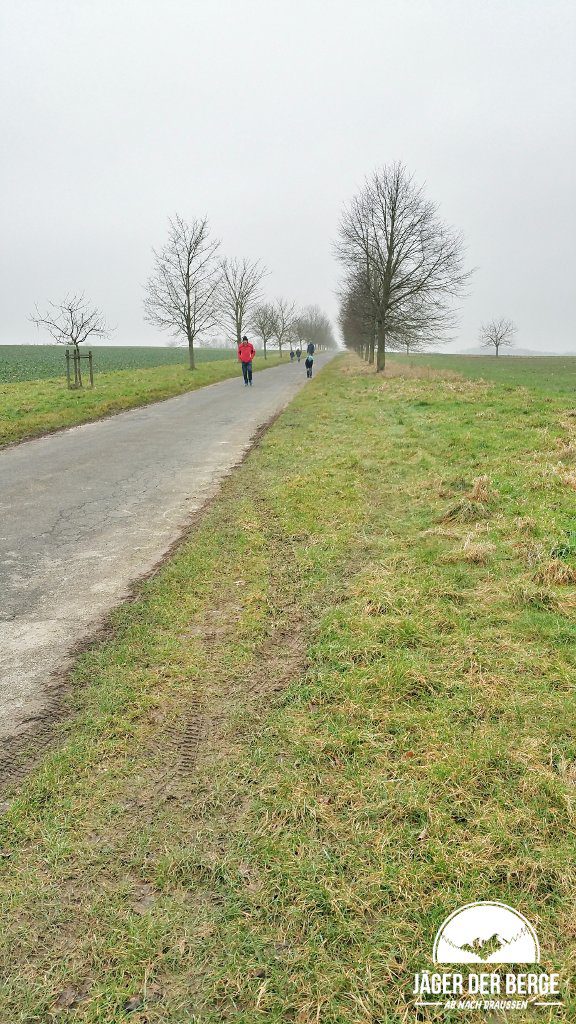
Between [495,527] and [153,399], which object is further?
[153,399]

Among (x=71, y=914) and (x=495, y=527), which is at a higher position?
(x=495, y=527)

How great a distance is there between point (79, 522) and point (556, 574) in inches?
197

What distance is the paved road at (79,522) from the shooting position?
10.9ft

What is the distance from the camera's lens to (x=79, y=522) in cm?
578

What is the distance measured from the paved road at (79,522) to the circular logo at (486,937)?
2.17 metres

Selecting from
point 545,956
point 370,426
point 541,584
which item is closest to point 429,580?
point 541,584

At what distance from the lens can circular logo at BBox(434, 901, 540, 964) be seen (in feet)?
5.27

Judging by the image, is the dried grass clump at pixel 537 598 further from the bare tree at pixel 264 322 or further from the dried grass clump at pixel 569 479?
the bare tree at pixel 264 322

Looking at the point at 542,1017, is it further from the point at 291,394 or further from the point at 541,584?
the point at 291,394

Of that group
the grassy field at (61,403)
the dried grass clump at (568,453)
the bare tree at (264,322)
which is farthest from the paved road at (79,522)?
the bare tree at (264,322)

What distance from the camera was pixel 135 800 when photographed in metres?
2.21

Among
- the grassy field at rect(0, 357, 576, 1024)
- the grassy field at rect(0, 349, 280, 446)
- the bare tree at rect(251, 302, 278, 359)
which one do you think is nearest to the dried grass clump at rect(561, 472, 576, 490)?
the grassy field at rect(0, 357, 576, 1024)

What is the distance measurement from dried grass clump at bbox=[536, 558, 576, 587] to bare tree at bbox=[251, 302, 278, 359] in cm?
5786

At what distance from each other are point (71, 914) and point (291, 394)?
61.9ft
